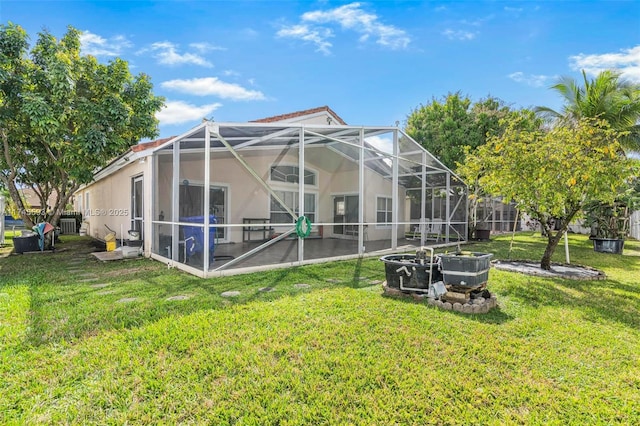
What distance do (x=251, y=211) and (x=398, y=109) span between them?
35.6ft

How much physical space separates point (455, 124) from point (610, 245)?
7.10m

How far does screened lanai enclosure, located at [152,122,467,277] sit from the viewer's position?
7.00 metres

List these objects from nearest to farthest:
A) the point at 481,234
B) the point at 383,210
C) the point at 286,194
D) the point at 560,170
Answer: the point at 560,170
the point at 286,194
the point at 383,210
the point at 481,234

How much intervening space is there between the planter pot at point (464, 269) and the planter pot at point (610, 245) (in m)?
9.25

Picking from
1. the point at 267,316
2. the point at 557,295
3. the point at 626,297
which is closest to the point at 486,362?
the point at 267,316

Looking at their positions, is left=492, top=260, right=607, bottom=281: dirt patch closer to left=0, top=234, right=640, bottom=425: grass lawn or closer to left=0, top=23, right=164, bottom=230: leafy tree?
left=0, top=234, right=640, bottom=425: grass lawn

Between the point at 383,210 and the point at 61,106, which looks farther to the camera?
the point at 383,210

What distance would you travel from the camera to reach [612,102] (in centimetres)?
1113

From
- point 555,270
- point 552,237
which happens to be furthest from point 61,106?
point 555,270

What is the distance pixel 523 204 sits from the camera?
6906 millimetres

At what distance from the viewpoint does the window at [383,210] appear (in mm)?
13617

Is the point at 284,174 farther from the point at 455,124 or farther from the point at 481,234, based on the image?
the point at 481,234

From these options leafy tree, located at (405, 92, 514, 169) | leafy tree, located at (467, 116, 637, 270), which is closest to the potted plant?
leafy tree, located at (405, 92, 514, 169)

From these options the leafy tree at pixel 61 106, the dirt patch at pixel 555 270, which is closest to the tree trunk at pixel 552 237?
the dirt patch at pixel 555 270
